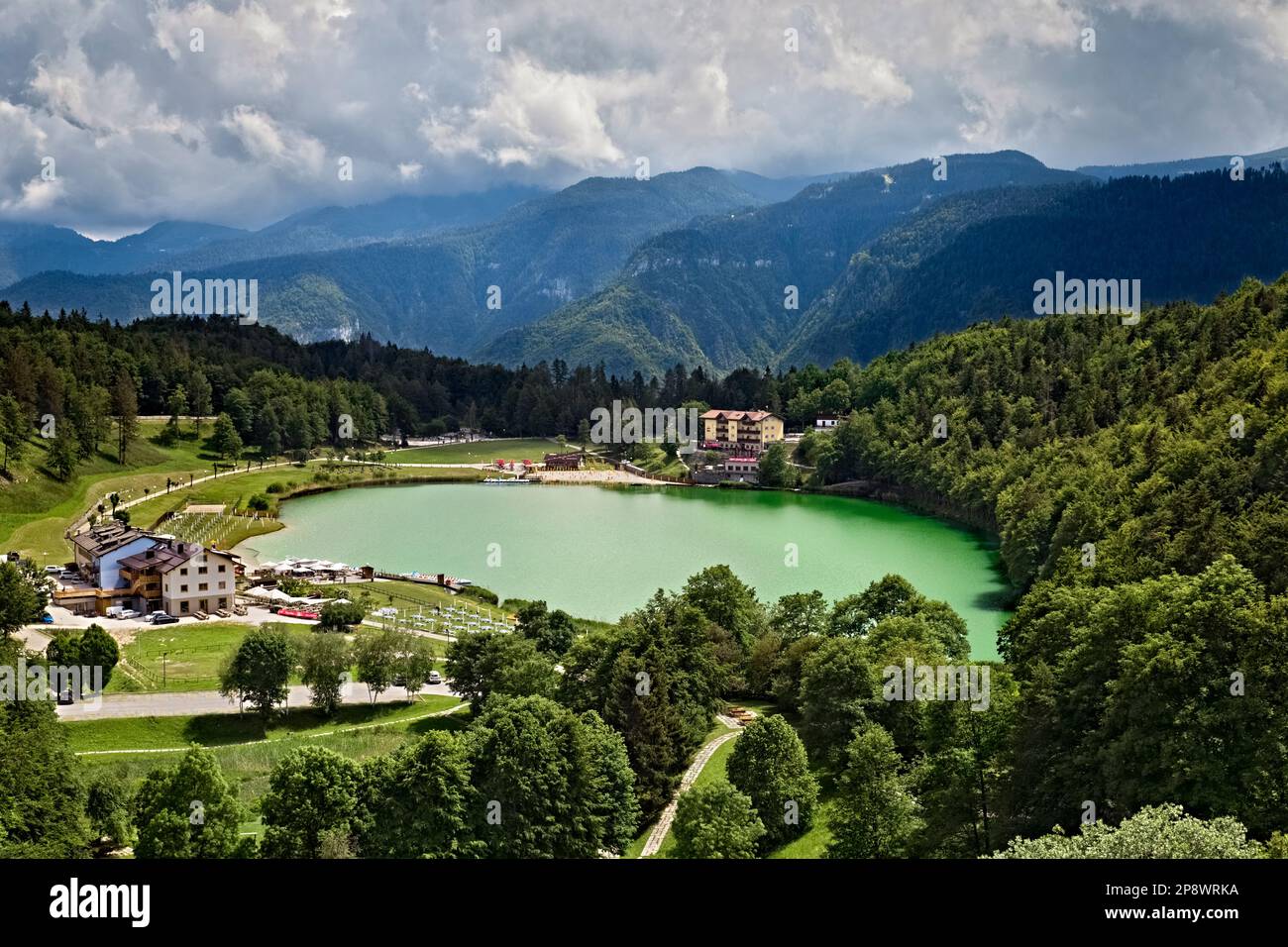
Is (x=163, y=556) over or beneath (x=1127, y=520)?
beneath

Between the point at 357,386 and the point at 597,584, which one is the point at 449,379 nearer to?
the point at 357,386

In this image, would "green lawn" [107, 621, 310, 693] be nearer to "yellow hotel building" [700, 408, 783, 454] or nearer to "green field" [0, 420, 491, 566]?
"green field" [0, 420, 491, 566]

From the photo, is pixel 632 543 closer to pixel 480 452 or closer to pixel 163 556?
pixel 163 556

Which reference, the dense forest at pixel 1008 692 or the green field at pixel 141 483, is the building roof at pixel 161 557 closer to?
the dense forest at pixel 1008 692

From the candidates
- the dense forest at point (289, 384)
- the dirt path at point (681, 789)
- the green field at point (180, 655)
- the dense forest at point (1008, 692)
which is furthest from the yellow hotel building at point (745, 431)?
the dirt path at point (681, 789)

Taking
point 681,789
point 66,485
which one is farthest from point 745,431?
point 681,789
